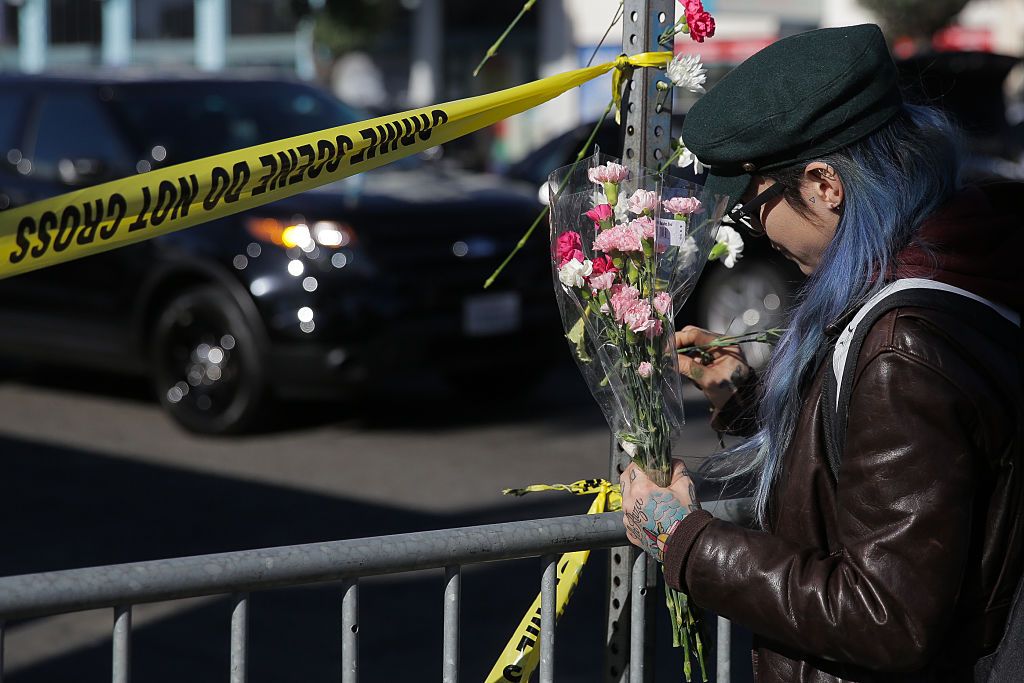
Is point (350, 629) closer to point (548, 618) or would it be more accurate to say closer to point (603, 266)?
point (548, 618)

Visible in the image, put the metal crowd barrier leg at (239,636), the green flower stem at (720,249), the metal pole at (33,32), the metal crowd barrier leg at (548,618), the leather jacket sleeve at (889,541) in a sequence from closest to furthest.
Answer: the leather jacket sleeve at (889,541)
the metal crowd barrier leg at (239,636)
the metal crowd barrier leg at (548,618)
the green flower stem at (720,249)
the metal pole at (33,32)

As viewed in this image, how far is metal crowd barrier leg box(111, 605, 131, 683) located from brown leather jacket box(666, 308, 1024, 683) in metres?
0.69

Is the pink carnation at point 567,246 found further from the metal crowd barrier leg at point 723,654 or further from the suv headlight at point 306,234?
the suv headlight at point 306,234

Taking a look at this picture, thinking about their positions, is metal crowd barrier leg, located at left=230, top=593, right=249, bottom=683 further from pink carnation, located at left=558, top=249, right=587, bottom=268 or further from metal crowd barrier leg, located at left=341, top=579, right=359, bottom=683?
pink carnation, located at left=558, top=249, right=587, bottom=268

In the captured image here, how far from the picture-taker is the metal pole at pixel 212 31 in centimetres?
3222

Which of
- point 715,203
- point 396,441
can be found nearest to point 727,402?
point 715,203

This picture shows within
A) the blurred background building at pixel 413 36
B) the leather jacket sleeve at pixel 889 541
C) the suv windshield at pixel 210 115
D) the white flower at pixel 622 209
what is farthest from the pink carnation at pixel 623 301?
the blurred background building at pixel 413 36

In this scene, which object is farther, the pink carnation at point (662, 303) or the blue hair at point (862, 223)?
the pink carnation at point (662, 303)

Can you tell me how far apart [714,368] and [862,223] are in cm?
64

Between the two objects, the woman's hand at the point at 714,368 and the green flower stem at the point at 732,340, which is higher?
the green flower stem at the point at 732,340

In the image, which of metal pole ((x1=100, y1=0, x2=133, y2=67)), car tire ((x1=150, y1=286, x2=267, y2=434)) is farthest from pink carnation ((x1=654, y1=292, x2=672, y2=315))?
metal pole ((x1=100, y1=0, x2=133, y2=67))

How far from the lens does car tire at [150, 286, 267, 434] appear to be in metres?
6.69

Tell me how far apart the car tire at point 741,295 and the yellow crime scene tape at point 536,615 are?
21.8 ft

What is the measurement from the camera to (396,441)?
273 inches
